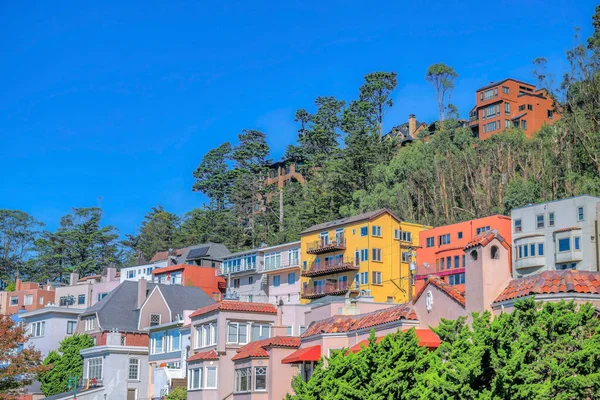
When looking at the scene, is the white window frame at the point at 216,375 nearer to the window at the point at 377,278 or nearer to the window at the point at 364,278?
the window at the point at 364,278

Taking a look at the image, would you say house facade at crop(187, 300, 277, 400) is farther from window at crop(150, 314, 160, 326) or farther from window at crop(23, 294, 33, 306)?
window at crop(23, 294, 33, 306)

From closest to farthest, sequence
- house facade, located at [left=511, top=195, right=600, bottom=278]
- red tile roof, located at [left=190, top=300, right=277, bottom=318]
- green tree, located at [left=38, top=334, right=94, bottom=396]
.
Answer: red tile roof, located at [left=190, top=300, right=277, bottom=318], house facade, located at [left=511, top=195, right=600, bottom=278], green tree, located at [left=38, top=334, right=94, bottom=396]

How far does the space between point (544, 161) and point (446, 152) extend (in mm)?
14071

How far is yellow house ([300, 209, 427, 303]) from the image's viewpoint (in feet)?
275

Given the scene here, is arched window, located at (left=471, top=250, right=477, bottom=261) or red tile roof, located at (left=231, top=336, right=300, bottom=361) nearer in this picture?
arched window, located at (left=471, top=250, right=477, bottom=261)

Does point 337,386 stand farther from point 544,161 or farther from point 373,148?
point 373,148

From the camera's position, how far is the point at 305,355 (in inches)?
1844

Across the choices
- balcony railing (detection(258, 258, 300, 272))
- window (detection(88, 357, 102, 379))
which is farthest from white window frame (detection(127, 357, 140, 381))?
balcony railing (detection(258, 258, 300, 272))

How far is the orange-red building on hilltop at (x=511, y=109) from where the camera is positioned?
116 m

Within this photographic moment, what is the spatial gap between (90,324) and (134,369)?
9628 mm

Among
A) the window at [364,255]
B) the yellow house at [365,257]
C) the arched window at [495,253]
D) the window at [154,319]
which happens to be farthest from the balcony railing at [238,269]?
the arched window at [495,253]

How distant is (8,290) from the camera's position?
408 ft

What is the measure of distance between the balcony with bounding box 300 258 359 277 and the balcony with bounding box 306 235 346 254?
3.79 feet

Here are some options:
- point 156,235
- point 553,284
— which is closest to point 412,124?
point 156,235
